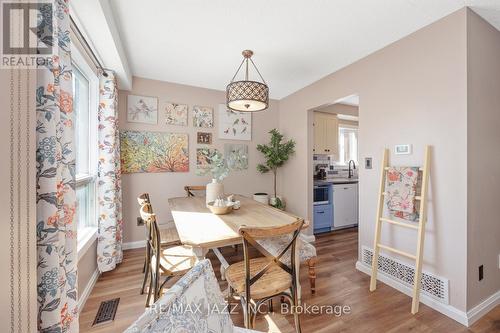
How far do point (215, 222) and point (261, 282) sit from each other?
56 centimetres

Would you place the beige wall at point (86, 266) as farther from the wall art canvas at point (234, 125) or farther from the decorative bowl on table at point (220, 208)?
the wall art canvas at point (234, 125)

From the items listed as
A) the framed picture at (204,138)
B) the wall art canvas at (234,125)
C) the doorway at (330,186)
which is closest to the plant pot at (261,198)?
the doorway at (330,186)

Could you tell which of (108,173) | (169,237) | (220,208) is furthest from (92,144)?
(220,208)

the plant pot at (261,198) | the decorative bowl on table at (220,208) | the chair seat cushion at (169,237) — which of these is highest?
the decorative bowl on table at (220,208)

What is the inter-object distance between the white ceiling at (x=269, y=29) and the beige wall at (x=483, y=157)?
232 millimetres

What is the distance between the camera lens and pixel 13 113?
68 cm

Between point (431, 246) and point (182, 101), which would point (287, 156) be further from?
point (431, 246)

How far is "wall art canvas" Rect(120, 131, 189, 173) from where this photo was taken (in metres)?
3.08

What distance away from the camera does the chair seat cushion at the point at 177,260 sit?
5.43ft

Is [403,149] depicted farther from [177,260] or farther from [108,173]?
[108,173]

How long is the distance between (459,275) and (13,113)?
2.84 metres

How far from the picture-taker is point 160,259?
1750 millimetres

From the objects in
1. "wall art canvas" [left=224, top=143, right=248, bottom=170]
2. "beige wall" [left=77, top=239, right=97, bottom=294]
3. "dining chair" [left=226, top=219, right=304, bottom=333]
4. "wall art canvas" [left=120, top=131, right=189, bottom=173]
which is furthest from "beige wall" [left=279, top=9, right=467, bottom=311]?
"beige wall" [left=77, top=239, right=97, bottom=294]

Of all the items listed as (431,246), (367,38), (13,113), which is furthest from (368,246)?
(13,113)
